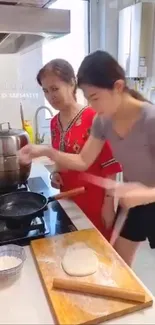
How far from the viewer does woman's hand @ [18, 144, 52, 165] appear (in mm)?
1184

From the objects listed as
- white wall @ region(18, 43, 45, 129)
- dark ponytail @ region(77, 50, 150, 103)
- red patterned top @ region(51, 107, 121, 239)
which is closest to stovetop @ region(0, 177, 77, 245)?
red patterned top @ region(51, 107, 121, 239)

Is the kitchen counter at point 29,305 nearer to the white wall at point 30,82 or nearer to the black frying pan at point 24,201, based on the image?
the black frying pan at point 24,201

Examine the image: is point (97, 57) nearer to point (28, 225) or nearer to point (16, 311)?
point (28, 225)

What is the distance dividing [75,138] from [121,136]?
0.22m

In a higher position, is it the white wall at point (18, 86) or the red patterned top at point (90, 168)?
the white wall at point (18, 86)

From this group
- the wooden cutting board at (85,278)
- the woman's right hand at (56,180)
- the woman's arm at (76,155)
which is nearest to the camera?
the wooden cutting board at (85,278)

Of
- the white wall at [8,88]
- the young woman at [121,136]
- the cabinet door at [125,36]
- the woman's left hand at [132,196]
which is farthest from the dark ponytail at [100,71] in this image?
the cabinet door at [125,36]

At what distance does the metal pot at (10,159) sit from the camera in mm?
1250

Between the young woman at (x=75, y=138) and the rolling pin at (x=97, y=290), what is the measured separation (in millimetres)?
593

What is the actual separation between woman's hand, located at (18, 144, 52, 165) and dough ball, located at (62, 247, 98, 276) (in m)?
0.46

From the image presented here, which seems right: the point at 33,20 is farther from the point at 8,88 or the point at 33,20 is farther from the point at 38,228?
the point at 8,88

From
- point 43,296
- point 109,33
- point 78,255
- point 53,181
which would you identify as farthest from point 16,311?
point 109,33

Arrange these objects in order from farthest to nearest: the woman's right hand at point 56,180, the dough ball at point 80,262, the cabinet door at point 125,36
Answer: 1. the cabinet door at point 125,36
2. the woman's right hand at point 56,180
3. the dough ball at point 80,262

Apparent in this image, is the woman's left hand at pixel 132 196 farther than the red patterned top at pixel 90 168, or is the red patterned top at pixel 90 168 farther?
the red patterned top at pixel 90 168
